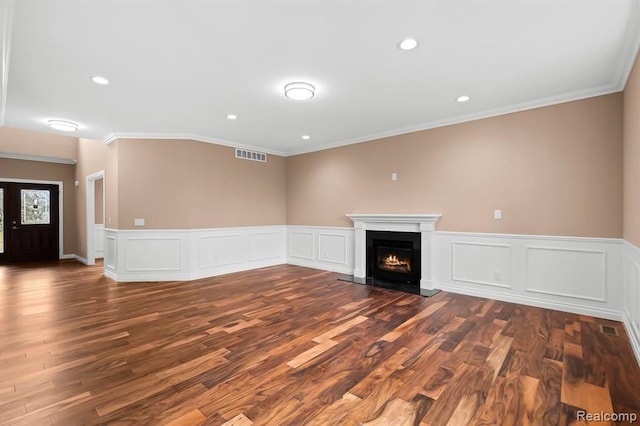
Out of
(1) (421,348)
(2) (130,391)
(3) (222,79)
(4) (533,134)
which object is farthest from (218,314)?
(4) (533,134)

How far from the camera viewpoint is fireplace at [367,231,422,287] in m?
4.86

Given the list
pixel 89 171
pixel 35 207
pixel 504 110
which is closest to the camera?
pixel 504 110

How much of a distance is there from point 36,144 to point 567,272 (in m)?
11.0

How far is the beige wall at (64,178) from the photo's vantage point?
7598 millimetres

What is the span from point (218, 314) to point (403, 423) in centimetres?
252

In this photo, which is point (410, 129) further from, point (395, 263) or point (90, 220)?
point (90, 220)

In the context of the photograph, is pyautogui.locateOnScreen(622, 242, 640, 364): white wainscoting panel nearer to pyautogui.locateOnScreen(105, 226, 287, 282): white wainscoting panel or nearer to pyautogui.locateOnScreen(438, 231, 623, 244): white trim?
pyautogui.locateOnScreen(438, 231, 623, 244): white trim

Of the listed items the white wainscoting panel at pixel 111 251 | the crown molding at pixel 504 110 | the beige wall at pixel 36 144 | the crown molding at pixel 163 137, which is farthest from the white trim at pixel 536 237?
the beige wall at pixel 36 144

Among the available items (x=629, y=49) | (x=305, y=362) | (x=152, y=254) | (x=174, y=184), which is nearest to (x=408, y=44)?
(x=629, y=49)

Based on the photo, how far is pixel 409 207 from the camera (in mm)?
5059

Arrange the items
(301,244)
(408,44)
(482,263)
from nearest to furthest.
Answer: (408,44) < (482,263) < (301,244)

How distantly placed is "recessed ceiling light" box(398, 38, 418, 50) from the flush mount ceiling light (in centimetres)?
112

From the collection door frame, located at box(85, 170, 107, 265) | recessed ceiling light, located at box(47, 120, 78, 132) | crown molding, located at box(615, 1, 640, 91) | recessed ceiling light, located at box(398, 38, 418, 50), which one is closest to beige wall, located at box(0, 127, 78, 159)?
door frame, located at box(85, 170, 107, 265)

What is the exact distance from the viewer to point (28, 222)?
25.3 feet
